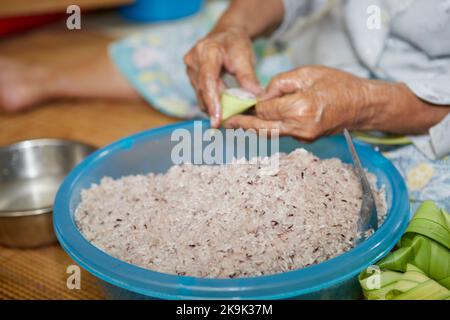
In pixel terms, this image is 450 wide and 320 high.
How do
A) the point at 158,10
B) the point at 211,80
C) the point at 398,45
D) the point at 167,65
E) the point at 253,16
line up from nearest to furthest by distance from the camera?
the point at 211,80 → the point at 398,45 → the point at 253,16 → the point at 167,65 → the point at 158,10

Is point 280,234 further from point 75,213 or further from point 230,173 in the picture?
point 75,213

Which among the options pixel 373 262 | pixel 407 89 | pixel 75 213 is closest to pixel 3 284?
pixel 75 213

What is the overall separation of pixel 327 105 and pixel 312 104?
0.09 feet

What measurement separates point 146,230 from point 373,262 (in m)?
0.32

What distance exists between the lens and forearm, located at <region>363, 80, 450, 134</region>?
2.95ft

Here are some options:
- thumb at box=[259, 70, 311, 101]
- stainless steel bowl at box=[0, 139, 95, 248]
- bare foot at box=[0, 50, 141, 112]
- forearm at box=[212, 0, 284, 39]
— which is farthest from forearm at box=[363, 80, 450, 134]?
bare foot at box=[0, 50, 141, 112]

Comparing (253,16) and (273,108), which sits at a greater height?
(253,16)

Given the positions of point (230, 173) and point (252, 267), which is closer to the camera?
point (252, 267)

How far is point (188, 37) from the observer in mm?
1551

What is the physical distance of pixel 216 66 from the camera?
3.19 ft

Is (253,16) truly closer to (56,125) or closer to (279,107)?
(279,107)

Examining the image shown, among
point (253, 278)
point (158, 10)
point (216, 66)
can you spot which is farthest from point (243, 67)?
point (158, 10)

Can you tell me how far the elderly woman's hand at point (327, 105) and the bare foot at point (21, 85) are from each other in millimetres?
829

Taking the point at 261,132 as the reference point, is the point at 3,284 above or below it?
below
